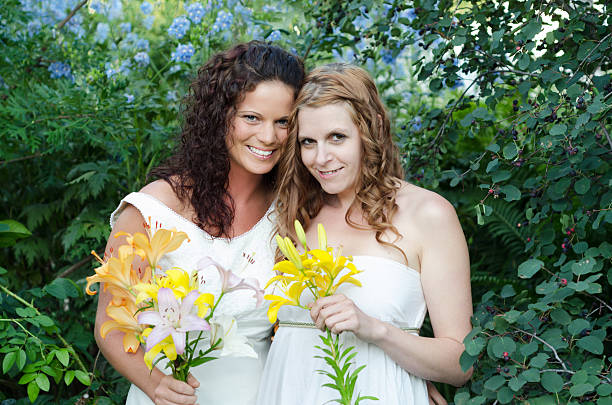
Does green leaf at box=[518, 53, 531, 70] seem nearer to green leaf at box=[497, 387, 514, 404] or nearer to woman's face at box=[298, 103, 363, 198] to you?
woman's face at box=[298, 103, 363, 198]

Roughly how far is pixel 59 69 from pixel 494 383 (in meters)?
2.99

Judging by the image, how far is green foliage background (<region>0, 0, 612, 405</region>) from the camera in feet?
6.30

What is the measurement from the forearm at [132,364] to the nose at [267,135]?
943 mm

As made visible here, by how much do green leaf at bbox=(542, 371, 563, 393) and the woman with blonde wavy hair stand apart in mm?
431

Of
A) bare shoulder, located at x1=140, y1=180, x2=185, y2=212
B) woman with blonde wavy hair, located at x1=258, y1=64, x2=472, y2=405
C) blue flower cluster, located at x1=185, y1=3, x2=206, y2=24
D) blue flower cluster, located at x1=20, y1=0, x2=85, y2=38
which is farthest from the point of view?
blue flower cluster, located at x1=20, y1=0, x2=85, y2=38

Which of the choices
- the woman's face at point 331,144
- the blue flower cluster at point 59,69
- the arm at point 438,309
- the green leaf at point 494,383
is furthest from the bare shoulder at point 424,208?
the blue flower cluster at point 59,69

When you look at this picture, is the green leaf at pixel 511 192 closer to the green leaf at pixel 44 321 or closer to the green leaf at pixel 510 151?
the green leaf at pixel 510 151

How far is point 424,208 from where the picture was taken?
233 cm

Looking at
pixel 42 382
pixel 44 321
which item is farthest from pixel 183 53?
pixel 42 382

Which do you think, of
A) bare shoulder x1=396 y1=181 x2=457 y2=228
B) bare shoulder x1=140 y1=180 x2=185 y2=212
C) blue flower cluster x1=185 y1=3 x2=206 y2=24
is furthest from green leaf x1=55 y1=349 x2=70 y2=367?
blue flower cluster x1=185 y1=3 x2=206 y2=24

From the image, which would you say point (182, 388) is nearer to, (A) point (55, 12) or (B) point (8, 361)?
(B) point (8, 361)

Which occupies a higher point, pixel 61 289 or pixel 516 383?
pixel 516 383

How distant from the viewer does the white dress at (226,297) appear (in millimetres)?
2535

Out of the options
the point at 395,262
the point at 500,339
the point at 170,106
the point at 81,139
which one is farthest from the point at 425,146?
the point at 81,139
